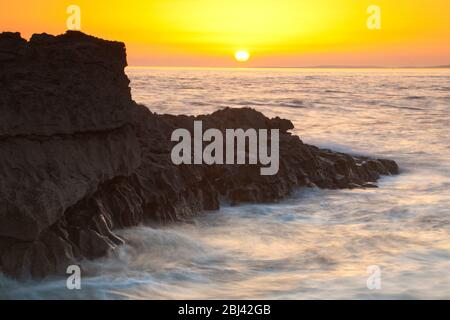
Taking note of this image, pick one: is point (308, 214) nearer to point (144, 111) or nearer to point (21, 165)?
point (144, 111)

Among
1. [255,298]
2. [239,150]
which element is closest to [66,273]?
[255,298]

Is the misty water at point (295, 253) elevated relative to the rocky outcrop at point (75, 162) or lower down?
lower down

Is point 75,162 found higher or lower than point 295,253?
higher

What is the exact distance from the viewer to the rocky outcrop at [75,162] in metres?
8.10

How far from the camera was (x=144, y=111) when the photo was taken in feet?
42.0

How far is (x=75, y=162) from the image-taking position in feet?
30.2

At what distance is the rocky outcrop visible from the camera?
8.10 m

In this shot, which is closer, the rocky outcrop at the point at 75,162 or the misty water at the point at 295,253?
the misty water at the point at 295,253

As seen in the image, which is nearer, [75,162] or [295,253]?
[75,162]

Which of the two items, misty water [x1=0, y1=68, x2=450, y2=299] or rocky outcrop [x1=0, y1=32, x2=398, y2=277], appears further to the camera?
rocky outcrop [x1=0, y1=32, x2=398, y2=277]

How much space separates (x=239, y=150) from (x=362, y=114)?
26.1m

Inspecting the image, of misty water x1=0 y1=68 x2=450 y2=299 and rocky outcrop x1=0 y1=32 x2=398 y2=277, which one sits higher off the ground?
rocky outcrop x1=0 y1=32 x2=398 y2=277
